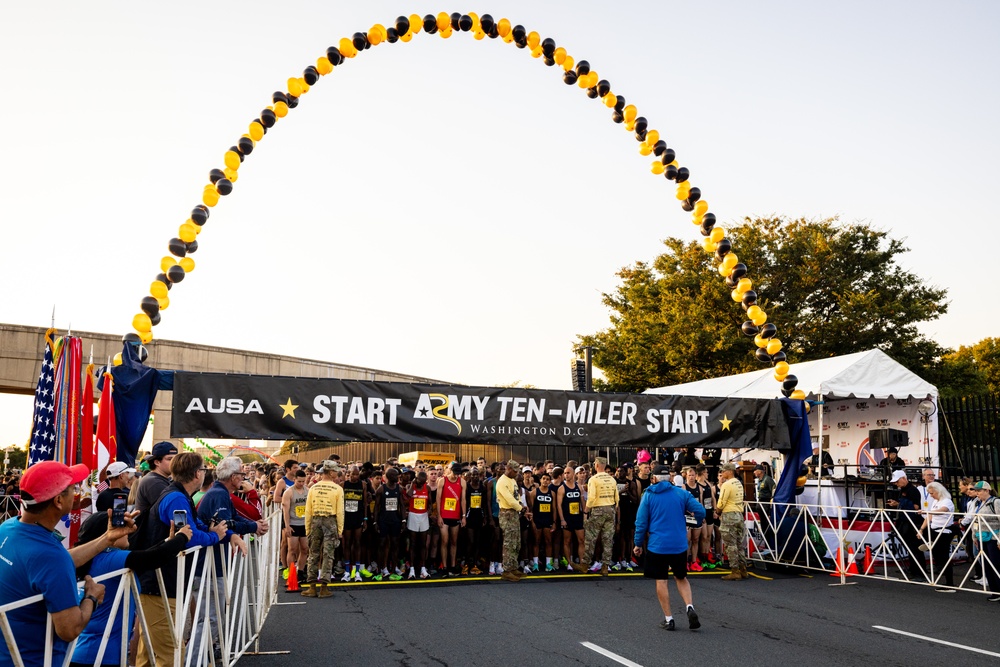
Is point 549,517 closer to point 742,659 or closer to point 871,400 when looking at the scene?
point 742,659

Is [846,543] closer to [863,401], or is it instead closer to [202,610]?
[863,401]

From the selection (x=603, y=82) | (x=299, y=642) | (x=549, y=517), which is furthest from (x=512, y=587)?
(x=603, y=82)

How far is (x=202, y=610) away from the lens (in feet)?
19.9

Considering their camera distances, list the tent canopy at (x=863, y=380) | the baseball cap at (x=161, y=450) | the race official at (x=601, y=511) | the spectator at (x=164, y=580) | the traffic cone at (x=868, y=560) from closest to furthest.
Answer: the spectator at (x=164, y=580) < the baseball cap at (x=161, y=450) < the traffic cone at (x=868, y=560) < the race official at (x=601, y=511) < the tent canopy at (x=863, y=380)

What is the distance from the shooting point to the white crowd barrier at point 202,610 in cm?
358

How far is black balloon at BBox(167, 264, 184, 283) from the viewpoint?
1181 cm

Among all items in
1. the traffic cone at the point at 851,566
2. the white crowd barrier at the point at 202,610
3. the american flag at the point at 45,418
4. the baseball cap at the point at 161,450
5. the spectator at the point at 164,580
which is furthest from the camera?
the traffic cone at the point at 851,566

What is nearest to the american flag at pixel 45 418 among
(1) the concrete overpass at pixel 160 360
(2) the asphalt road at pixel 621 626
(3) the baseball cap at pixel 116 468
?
(3) the baseball cap at pixel 116 468

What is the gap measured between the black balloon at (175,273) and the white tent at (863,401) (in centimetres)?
1219

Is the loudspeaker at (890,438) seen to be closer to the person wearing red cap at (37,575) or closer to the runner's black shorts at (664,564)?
the runner's black shorts at (664,564)

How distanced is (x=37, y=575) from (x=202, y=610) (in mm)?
3004

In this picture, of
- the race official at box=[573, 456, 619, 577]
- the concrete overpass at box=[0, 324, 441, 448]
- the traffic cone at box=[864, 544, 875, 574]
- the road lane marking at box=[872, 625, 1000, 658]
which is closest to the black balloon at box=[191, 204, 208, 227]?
the race official at box=[573, 456, 619, 577]

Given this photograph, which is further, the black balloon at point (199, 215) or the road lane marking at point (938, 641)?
the black balloon at point (199, 215)

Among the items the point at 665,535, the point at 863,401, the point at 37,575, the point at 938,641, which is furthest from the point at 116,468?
the point at 863,401
